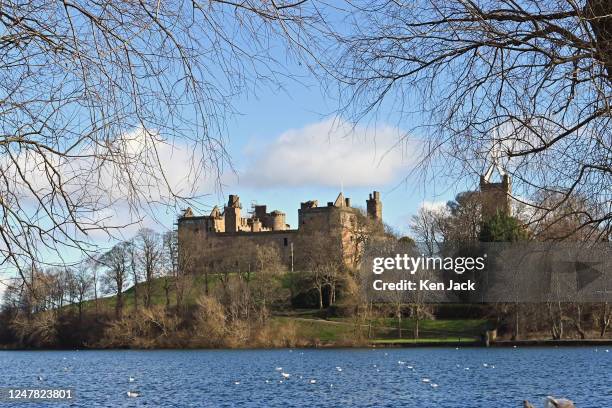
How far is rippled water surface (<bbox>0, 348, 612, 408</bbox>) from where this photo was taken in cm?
2716

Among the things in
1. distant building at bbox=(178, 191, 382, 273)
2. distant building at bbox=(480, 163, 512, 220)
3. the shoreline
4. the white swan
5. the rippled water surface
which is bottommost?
the rippled water surface

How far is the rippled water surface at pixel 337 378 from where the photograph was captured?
2716 centimetres

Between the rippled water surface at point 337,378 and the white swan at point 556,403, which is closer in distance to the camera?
the white swan at point 556,403

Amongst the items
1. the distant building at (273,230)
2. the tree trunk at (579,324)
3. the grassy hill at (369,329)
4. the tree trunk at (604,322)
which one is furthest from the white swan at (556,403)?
the distant building at (273,230)

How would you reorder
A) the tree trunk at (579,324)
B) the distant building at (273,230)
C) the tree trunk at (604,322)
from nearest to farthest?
the tree trunk at (604,322) < the tree trunk at (579,324) < the distant building at (273,230)

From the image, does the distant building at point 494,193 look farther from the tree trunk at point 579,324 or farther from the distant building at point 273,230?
the distant building at point 273,230

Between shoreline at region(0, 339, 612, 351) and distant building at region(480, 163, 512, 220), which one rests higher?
distant building at region(480, 163, 512, 220)

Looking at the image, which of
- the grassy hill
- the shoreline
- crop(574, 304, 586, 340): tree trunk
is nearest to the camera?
crop(574, 304, 586, 340): tree trunk

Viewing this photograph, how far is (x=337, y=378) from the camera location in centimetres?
3569

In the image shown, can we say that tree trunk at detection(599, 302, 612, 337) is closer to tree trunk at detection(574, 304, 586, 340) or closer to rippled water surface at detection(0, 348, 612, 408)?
tree trunk at detection(574, 304, 586, 340)

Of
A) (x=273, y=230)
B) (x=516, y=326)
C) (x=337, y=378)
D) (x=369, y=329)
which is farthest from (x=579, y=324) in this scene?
(x=273, y=230)

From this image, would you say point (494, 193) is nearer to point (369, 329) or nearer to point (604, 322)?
point (604, 322)

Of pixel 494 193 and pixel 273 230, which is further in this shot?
pixel 273 230

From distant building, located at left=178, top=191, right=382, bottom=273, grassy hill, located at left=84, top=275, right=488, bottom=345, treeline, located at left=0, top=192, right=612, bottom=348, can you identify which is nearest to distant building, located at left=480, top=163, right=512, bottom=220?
treeline, located at left=0, top=192, right=612, bottom=348
